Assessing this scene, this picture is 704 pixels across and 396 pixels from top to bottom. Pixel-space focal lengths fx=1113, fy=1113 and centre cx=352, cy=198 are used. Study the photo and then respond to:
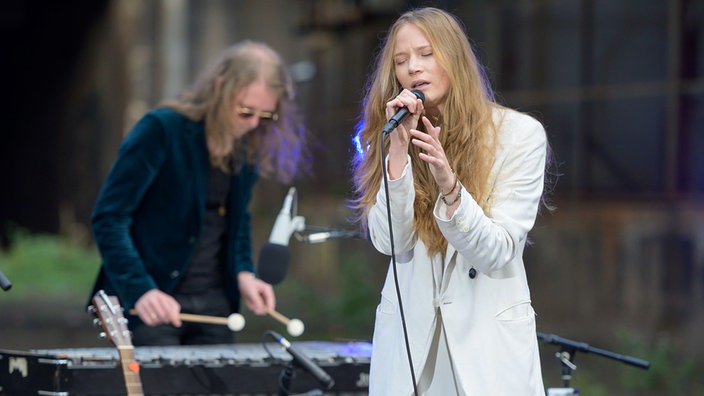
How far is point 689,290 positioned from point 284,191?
526 centimetres

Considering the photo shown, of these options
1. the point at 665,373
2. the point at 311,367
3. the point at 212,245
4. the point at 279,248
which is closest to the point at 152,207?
the point at 212,245

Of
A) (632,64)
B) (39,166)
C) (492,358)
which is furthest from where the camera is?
(39,166)

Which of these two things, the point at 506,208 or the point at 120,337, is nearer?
the point at 506,208

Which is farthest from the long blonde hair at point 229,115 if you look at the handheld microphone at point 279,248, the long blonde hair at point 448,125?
the long blonde hair at point 448,125

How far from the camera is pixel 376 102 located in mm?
3545

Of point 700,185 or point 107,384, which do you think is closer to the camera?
point 107,384

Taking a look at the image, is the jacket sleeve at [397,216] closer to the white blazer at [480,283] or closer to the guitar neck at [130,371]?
the white blazer at [480,283]

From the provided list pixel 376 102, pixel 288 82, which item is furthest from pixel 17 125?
pixel 376 102

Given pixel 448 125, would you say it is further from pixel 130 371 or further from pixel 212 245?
pixel 212 245

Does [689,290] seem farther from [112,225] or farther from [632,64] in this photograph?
[112,225]

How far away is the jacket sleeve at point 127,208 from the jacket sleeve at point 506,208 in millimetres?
1854

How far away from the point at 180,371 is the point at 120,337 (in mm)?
379

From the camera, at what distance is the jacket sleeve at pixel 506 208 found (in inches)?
121

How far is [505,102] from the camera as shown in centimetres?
599
